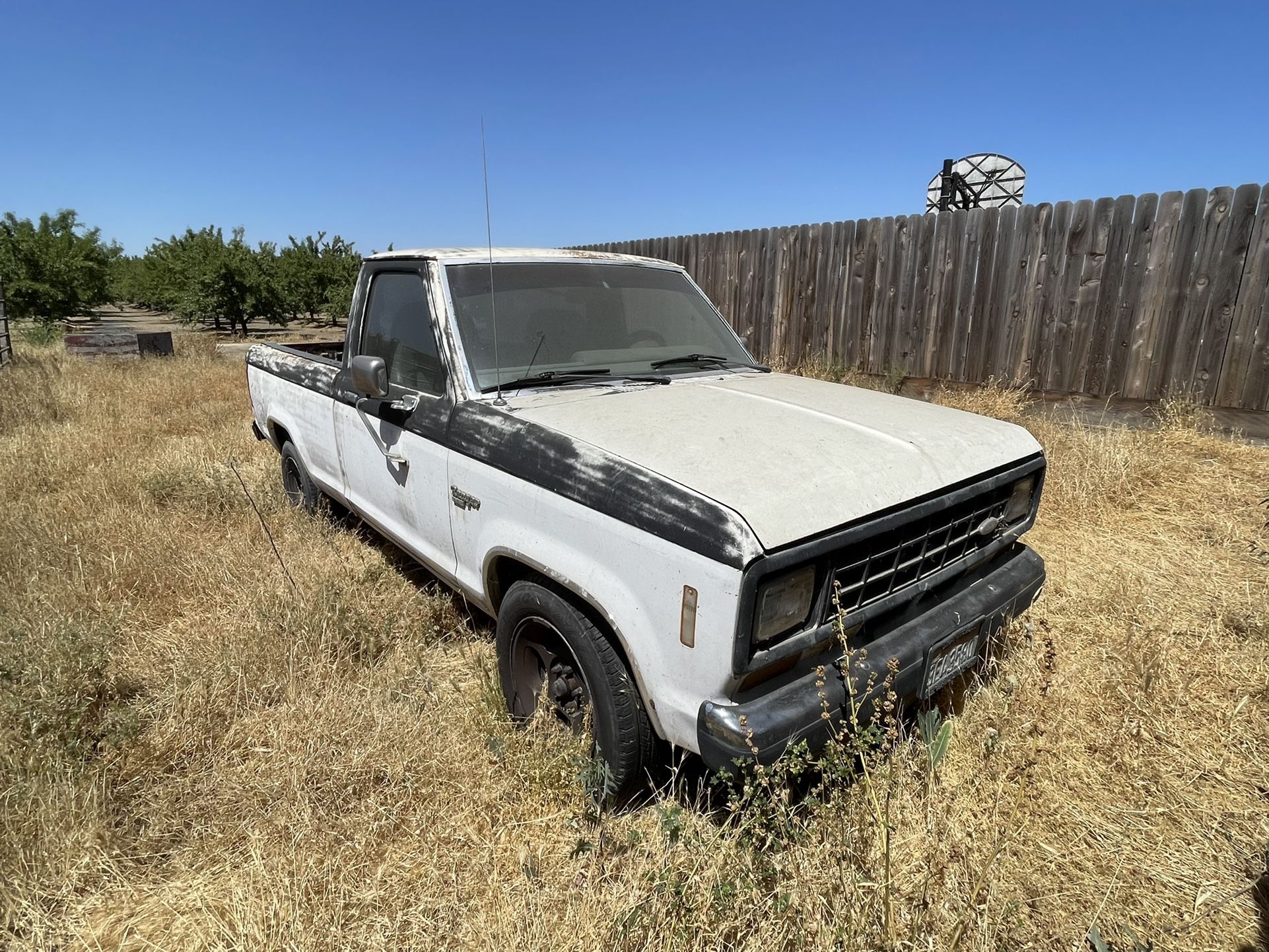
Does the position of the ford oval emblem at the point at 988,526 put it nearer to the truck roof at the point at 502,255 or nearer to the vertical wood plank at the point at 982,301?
Answer: the truck roof at the point at 502,255

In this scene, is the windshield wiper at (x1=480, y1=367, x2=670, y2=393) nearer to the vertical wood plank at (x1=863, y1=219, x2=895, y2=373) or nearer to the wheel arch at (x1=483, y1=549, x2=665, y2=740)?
the wheel arch at (x1=483, y1=549, x2=665, y2=740)

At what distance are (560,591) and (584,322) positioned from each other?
153 cm

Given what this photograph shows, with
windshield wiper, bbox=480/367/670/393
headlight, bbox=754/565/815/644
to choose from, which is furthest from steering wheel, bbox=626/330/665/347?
headlight, bbox=754/565/815/644

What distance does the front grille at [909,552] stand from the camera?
1990 mm

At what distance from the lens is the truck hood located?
188 cm

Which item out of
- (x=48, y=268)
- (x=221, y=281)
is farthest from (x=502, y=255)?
(x=48, y=268)

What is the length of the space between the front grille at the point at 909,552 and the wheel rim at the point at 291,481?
4.30 metres

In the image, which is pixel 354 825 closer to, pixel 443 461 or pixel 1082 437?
pixel 443 461

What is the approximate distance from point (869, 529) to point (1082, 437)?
4902 millimetres

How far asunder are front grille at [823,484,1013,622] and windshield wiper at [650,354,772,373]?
4.74 ft

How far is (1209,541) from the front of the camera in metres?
4.29

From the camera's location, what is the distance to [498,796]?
7.67 feet

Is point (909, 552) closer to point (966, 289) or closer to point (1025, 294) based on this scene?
point (1025, 294)

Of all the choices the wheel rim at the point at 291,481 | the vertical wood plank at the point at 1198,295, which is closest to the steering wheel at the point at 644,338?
the wheel rim at the point at 291,481
